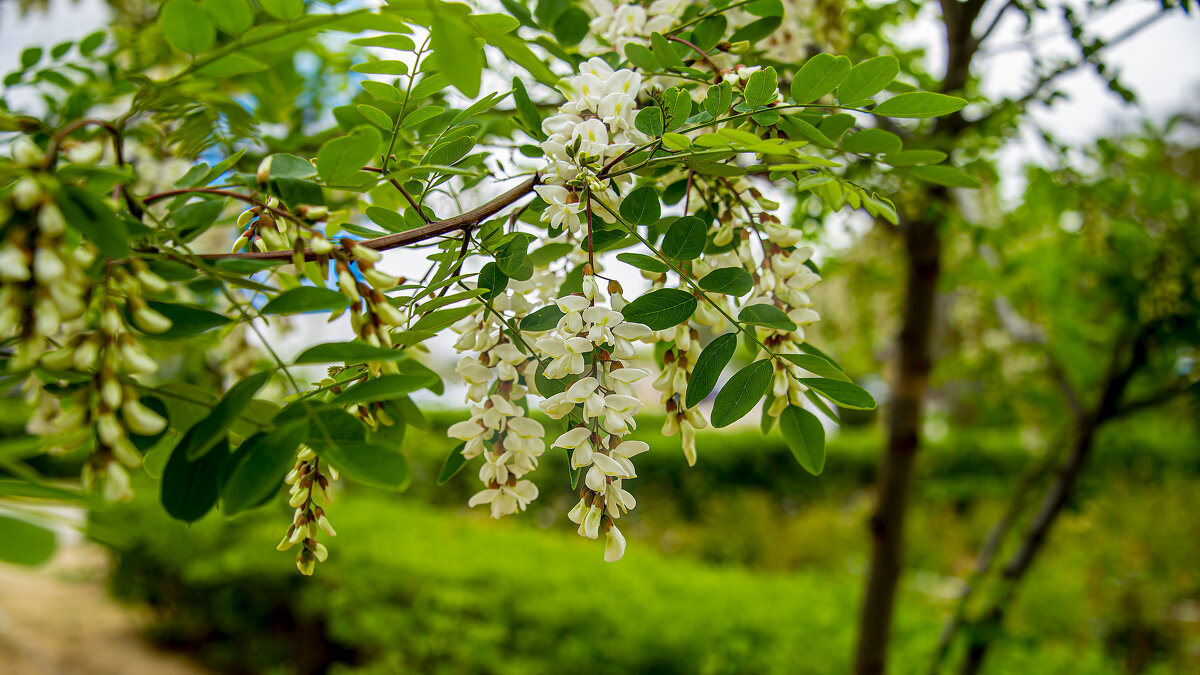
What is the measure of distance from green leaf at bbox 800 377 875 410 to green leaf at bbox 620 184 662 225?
0.22 meters

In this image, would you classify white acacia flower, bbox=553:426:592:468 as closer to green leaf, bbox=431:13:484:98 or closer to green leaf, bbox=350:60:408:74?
green leaf, bbox=431:13:484:98

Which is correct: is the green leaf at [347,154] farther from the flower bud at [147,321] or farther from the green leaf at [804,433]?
the green leaf at [804,433]

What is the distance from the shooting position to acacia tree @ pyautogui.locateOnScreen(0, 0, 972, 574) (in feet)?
1.48

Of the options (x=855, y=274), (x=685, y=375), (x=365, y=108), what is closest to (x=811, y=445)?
(x=685, y=375)

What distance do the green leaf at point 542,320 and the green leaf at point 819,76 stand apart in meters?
0.30

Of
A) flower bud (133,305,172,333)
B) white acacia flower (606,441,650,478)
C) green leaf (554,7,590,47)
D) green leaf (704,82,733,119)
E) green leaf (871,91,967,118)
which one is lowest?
white acacia flower (606,441,650,478)

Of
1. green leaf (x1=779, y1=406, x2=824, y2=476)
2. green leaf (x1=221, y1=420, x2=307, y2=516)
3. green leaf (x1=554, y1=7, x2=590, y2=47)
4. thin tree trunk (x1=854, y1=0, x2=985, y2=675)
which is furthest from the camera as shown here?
thin tree trunk (x1=854, y1=0, x2=985, y2=675)

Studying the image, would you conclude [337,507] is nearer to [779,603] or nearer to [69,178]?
[779,603]

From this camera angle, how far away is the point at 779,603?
3363mm

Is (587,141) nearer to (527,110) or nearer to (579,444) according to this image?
(527,110)

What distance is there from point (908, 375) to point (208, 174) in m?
1.79

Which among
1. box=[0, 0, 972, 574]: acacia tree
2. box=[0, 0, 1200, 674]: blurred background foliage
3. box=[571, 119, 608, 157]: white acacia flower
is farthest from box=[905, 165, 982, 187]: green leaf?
box=[0, 0, 1200, 674]: blurred background foliage

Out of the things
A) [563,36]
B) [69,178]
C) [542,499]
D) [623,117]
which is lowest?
[542,499]

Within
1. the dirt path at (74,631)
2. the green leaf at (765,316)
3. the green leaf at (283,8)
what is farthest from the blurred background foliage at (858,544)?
the green leaf at (765,316)
